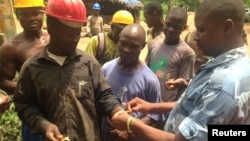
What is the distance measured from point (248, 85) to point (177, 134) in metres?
0.53

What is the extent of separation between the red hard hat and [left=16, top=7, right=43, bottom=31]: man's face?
1060 mm

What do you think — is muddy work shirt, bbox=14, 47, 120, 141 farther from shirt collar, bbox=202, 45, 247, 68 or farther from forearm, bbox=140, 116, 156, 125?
shirt collar, bbox=202, 45, 247, 68

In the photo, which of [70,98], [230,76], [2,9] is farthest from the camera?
[2,9]

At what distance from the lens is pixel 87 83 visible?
266 centimetres

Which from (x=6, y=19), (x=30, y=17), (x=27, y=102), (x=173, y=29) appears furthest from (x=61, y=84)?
(x=6, y=19)

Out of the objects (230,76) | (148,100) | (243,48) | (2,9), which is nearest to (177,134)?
(230,76)

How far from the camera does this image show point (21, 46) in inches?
140

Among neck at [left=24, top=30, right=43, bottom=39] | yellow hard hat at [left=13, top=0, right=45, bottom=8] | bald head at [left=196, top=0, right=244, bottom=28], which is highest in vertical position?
bald head at [left=196, top=0, right=244, bottom=28]

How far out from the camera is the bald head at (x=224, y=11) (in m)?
2.05

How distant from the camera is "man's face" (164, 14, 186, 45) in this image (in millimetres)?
4297

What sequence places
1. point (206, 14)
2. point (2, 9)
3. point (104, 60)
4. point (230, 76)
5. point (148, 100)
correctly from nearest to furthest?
1. point (230, 76)
2. point (206, 14)
3. point (148, 100)
4. point (104, 60)
5. point (2, 9)

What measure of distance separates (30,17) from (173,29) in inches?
67.5

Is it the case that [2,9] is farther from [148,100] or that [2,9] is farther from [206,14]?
[206,14]

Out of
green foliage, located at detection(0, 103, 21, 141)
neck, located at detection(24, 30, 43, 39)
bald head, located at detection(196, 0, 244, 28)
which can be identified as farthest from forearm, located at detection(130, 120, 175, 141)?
green foliage, located at detection(0, 103, 21, 141)
